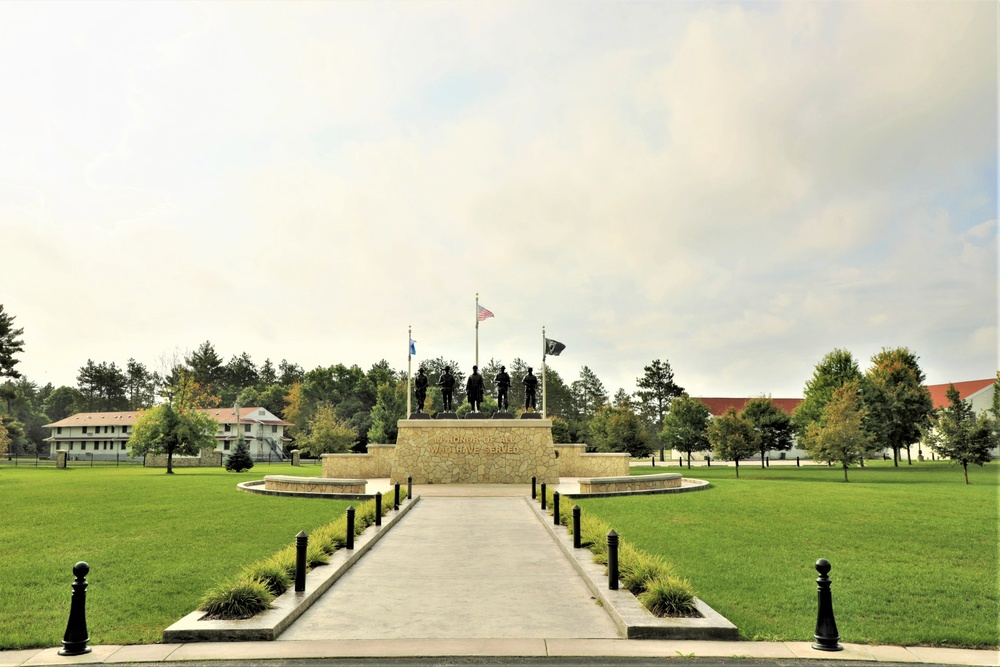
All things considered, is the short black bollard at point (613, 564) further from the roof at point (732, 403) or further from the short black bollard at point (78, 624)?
the roof at point (732, 403)

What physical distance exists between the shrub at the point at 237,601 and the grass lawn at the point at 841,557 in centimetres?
615


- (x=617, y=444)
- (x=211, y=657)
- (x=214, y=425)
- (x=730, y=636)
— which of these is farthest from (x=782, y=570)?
(x=214, y=425)

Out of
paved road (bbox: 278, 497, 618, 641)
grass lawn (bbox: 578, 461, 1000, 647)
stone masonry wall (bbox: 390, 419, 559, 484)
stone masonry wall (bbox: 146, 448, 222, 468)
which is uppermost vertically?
stone masonry wall (bbox: 390, 419, 559, 484)

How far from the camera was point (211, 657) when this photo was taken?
7.27 metres

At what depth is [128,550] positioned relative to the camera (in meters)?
13.2

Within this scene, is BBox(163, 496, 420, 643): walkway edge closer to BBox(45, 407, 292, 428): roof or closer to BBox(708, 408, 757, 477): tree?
BBox(708, 408, 757, 477): tree

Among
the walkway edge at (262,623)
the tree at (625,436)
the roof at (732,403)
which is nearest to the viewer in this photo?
the walkway edge at (262,623)

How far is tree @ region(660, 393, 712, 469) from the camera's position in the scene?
51562 mm

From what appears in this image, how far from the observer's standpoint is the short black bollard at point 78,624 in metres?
7.30

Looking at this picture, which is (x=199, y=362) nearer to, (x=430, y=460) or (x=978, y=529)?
(x=430, y=460)

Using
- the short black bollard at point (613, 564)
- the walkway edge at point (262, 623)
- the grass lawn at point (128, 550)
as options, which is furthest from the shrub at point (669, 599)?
the grass lawn at point (128, 550)

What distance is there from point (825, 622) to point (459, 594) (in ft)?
16.7

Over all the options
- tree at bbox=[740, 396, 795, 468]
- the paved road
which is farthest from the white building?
the paved road

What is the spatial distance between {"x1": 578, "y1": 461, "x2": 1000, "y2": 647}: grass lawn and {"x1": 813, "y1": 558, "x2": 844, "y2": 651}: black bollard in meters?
0.41
